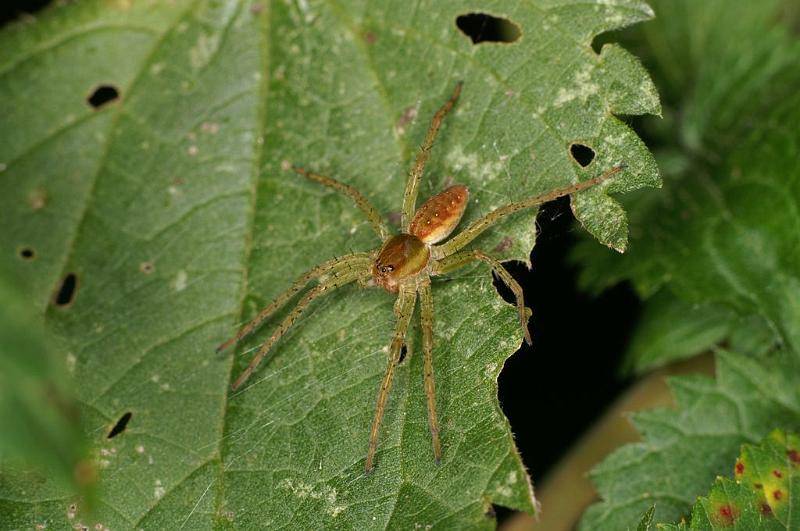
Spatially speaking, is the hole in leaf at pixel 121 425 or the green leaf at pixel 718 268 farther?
the green leaf at pixel 718 268

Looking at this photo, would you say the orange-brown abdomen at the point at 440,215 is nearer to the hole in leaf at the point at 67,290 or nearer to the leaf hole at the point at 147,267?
the leaf hole at the point at 147,267

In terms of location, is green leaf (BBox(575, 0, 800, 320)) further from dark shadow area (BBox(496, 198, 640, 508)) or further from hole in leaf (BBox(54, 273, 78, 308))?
hole in leaf (BBox(54, 273, 78, 308))

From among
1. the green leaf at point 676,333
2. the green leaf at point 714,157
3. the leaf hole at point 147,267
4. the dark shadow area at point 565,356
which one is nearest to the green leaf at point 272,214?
the leaf hole at point 147,267

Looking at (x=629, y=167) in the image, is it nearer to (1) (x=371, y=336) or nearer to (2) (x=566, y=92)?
(2) (x=566, y=92)

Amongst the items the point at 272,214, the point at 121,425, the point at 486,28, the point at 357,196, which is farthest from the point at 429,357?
the point at 486,28

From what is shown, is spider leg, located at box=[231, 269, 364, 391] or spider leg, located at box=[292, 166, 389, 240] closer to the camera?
spider leg, located at box=[231, 269, 364, 391]

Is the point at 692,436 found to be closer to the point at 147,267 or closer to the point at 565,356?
the point at 565,356

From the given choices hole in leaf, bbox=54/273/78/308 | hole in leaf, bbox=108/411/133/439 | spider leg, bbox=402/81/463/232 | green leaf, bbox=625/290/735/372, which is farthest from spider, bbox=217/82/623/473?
green leaf, bbox=625/290/735/372

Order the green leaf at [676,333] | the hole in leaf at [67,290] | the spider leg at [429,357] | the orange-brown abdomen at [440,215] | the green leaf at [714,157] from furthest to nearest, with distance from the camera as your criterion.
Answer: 1. the green leaf at [676,333]
2. the green leaf at [714,157]
3. the hole in leaf at [67,290]
4. the orange-brown abdomen at [440,215]
5. the spider leg at [429,357]
